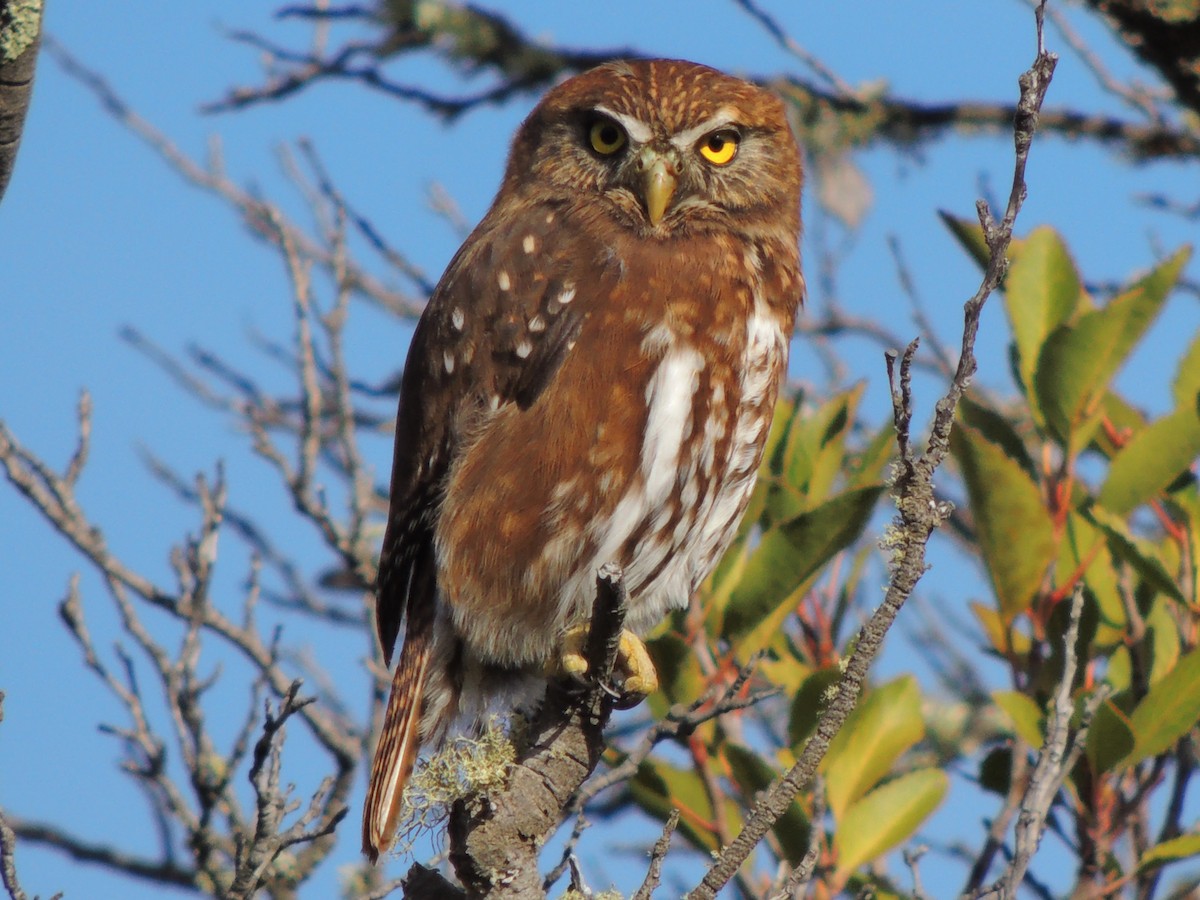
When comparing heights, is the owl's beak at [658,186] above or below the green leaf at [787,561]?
above

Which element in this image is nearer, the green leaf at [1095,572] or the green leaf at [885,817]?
the green leaf at [885,817]

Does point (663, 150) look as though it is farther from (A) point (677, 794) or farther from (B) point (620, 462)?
(A) point (677, 794)

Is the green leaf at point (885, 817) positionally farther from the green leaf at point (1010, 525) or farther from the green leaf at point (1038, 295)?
the green leaf at point (1038, 295)

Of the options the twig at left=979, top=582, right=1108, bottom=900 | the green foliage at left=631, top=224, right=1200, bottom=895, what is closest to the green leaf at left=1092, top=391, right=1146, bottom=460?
the green foliage at left=631, top=224, right=1200, bottom=895

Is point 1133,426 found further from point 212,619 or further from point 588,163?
point 212,619

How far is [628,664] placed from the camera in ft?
11.0

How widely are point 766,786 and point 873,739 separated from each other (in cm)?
30

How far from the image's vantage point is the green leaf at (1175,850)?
125 inches

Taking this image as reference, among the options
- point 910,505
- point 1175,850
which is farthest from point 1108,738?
point 910,505

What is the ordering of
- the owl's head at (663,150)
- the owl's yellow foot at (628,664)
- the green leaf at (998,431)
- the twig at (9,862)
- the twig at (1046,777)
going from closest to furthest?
the twig at (9,862) → the twig at (1046,777) → the owl's yellow foot at (628,664) → the green leaf at (998,431) → the owl's head at (663,150)

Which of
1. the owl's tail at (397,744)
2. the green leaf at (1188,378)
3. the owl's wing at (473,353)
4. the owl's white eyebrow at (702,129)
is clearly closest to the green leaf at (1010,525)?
the green leaf at (1188,378)

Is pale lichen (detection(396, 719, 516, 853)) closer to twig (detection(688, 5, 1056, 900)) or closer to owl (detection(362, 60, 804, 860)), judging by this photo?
owl (detection(362, 60, 804, 860))

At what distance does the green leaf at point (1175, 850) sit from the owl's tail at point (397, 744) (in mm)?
1767

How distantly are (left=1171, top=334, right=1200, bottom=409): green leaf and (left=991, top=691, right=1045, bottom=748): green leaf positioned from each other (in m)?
0.98
